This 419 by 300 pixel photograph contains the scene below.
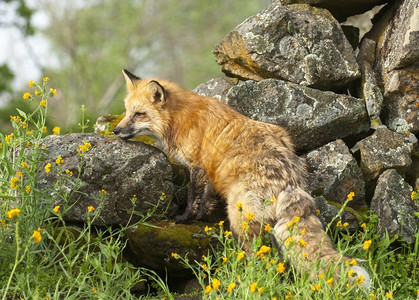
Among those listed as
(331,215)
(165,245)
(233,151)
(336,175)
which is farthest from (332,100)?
(165,245)

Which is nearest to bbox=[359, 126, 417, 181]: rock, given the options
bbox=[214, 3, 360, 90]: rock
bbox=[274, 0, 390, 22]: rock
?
bbox=[214, 3, 360, 90]: rock

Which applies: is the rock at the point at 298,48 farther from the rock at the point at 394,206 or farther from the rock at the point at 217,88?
the rock at the point at 394,206

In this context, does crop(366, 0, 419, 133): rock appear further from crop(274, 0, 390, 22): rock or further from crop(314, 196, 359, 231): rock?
crop(314, 196, 359, 231): rock

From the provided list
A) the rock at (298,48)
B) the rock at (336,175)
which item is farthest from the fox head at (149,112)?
the rock at (336,175)

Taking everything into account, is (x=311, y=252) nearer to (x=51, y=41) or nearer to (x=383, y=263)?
(x=383, y=263)

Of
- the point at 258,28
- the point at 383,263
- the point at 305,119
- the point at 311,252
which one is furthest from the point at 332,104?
the point at 311,252

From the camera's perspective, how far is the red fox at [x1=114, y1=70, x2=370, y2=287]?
540 centimetres

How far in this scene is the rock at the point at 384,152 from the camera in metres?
6.95

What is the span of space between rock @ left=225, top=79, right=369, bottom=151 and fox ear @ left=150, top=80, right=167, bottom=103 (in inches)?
43.7

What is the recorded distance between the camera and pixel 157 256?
591cm

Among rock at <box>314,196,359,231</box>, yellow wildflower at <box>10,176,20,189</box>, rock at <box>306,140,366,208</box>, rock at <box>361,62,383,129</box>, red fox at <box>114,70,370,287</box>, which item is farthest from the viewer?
rock at <box>361,62,383,129</box>

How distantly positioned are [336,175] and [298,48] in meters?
1.90

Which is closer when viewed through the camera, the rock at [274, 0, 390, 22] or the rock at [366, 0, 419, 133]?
the rock at [366, 0, 419, 133]

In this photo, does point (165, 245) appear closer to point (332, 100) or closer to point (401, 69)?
point (332, 100)
